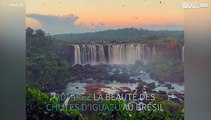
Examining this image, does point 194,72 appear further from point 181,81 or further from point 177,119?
point 177,119

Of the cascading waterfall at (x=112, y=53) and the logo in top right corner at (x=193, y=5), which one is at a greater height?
the logo in top right corner at (x=193, y=5)

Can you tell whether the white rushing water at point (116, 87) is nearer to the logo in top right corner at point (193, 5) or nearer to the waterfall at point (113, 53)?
the waterfall at point (113, 53)

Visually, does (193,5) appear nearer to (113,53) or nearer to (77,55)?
(113,53)

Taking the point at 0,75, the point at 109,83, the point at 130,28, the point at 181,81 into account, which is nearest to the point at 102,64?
the point at 109,83

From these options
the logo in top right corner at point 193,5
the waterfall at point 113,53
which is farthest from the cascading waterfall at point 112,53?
the logo in top right corner at point 193,5

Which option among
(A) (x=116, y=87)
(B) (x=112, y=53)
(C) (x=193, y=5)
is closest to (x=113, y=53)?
(B) (x=112, y=53)

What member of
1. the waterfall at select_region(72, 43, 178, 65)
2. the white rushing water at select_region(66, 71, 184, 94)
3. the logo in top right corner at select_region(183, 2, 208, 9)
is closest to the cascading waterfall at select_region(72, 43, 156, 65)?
the waterfall at select_region(72, 43, 178, 65)

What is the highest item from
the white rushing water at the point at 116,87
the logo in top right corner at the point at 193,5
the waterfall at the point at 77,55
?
the logo in top right corner at the point at 193,5

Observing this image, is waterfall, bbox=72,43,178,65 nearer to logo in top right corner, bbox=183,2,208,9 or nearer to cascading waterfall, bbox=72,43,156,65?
cascading waterfall, bbox=72,43,156,65

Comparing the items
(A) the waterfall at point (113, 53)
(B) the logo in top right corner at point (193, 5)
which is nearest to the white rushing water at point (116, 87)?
(A) the waterfall at point (113, 53)
